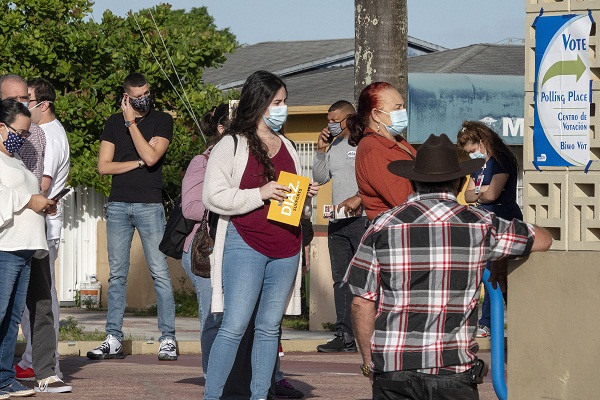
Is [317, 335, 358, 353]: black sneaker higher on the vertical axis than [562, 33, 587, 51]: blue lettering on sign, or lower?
lower

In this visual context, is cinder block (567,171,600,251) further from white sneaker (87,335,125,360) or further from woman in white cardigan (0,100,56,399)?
white sneaker (87,335,125,360)

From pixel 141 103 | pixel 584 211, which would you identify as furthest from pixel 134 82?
pixel 584 211

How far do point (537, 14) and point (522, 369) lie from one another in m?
1.70

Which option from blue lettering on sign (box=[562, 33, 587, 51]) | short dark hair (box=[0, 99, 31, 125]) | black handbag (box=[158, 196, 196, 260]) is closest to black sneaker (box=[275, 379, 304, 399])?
black handbag (box=[158, 196, 196, 260])

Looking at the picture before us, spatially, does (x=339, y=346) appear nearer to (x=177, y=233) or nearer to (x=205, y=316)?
(x=177, y=233)

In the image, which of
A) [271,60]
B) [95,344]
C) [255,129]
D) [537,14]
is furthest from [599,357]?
[271,60]

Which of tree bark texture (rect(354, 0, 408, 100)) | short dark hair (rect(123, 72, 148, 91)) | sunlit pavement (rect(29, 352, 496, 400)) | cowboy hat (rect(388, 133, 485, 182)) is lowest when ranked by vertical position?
sunlit pavement (rect(29, 352, 496, 400))

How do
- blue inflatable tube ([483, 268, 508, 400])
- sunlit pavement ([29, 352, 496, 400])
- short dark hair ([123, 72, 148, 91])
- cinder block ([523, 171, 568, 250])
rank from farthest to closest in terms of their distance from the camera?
short dark hair ([123, 72, 148, 91])
sunlit pavement ([29, 352, 496, 400])
cinder block ([523, 171, 568, 250])
blue inflatable tube ([483, 268, 508, 400])

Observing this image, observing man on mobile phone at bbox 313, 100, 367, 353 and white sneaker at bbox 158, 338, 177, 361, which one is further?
man on mobile phone at bbox 313, 100, 367, 353

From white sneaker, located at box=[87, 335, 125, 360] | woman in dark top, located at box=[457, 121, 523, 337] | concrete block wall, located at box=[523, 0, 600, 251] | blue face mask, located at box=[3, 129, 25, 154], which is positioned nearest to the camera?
concrete block wall, located at box=[523, 0, 600, 251]

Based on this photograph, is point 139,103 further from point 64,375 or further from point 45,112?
point 64,375

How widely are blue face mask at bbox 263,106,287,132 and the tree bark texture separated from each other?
4.78m

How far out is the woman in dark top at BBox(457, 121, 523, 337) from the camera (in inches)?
440

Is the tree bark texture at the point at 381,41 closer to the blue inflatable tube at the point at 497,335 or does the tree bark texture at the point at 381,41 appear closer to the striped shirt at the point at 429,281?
the blue inflatable tube at the point at 497,335
